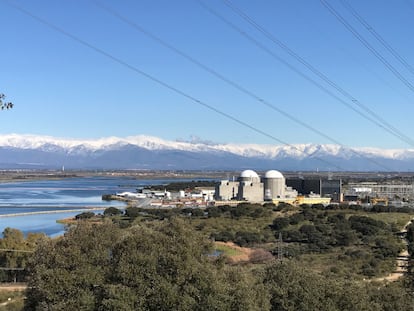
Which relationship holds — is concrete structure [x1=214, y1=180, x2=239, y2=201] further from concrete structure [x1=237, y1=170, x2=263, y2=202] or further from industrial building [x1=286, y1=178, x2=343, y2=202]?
industrial building [x1=286, y1=178, x2=343, y2=202]

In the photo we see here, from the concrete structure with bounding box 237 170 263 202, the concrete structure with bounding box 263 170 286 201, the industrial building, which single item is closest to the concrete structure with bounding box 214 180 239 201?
the concrete structure with bounding box 237 170 263 202

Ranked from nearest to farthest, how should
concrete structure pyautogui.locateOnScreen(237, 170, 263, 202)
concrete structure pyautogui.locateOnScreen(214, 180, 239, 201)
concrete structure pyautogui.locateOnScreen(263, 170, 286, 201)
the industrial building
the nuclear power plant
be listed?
concrete structure pyautogui.locateOnScreen(237, 170, 263, 202), the nuclear power plant, concrete structure pyautogui.locateOnScreen(263, 170, 286, 201), concrete structure pyautogui.locateOnScreen(214, 180, 239, 201), the industrial building

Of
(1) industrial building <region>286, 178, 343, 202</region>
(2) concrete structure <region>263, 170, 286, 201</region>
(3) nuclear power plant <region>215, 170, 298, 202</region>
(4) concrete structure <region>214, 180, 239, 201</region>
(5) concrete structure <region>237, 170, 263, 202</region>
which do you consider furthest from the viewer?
(1) industrial building <region>286, 178, 343, 202</region>

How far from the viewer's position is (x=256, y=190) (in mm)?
51688

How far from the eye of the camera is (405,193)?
71.1 metres

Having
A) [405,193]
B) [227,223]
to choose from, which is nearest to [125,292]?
[227,223]

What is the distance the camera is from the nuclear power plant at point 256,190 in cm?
5134

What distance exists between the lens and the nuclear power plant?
51344mm

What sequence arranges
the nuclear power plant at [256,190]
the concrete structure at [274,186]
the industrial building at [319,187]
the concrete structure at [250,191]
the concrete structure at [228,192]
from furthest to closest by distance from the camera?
the industrial building at [319,187]
the concrete structure at [228,192]
the concrete structure at [274,186]
the nuclear power plant at [256,190]
the concrete structure at [250,191]

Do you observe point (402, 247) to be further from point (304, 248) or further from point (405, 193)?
point (405, 193)

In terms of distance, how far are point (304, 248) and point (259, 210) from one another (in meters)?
14.2

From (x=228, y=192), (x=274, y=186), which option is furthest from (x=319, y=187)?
(x=228, y=192)

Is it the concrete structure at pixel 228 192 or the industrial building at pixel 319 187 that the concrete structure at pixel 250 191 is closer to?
the concrete structure at pixel 228 192

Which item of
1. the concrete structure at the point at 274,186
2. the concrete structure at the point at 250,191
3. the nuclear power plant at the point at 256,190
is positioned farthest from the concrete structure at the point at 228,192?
the concrete structure at the point at 274,186
